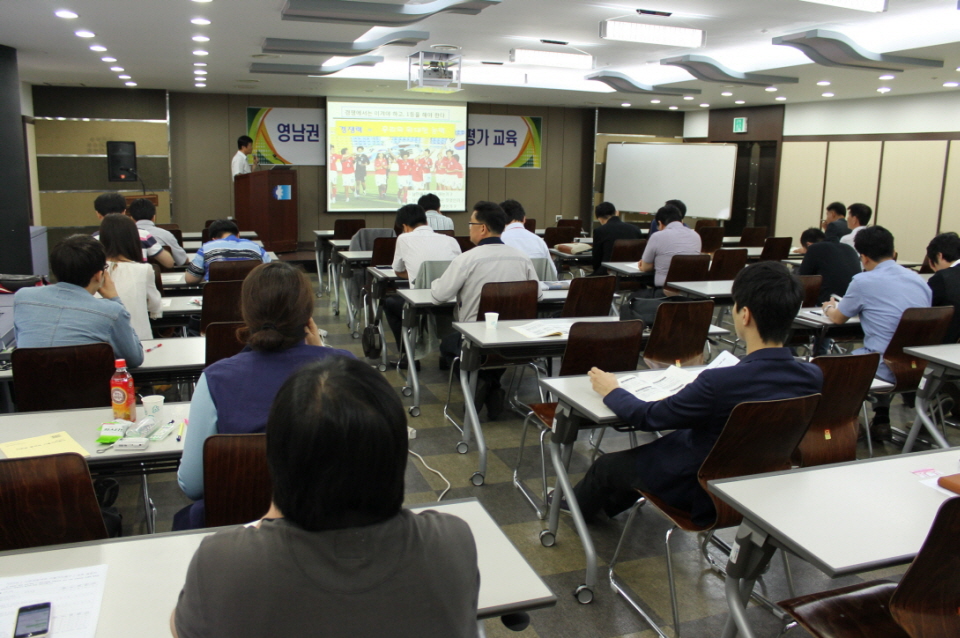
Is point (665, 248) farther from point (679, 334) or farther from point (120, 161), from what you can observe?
point (120, 161)

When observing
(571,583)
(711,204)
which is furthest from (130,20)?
(711,204)

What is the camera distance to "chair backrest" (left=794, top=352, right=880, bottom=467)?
2848 millimetres

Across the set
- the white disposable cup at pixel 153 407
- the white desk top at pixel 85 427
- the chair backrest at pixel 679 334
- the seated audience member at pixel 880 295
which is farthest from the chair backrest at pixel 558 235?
the white disposable cup at pixel 153 407

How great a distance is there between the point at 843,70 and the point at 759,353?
7.10 meters

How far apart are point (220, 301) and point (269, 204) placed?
6.61 m

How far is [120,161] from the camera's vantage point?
11.4m

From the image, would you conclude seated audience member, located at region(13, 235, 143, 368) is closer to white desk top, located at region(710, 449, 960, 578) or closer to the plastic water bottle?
the plastic water bottle

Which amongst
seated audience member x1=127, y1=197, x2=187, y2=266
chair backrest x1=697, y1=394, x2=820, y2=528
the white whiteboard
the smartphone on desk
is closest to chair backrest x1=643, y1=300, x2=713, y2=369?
chair backrest x1=697, y1=394, x2=820, y2=528

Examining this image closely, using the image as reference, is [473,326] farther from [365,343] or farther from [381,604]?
[381,604]

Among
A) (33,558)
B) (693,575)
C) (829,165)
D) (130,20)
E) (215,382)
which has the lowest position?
(693,575)

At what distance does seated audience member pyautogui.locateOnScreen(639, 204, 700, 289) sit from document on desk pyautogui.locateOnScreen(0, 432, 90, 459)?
5254 mm

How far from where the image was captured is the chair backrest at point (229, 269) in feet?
16.4

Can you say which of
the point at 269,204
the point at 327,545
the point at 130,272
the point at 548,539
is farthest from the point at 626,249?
the point at 327,545

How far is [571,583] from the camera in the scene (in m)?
2.89
